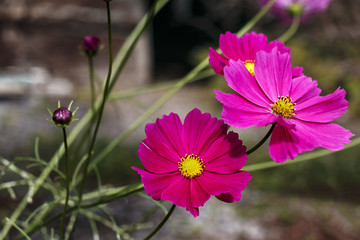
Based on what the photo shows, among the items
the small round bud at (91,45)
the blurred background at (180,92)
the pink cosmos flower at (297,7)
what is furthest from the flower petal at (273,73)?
the blurred background at (180,92)

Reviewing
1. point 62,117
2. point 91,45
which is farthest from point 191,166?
point 91,45

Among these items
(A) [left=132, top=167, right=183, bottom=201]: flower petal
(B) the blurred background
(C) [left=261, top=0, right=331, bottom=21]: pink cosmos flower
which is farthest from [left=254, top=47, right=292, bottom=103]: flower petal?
(B) the blurred background

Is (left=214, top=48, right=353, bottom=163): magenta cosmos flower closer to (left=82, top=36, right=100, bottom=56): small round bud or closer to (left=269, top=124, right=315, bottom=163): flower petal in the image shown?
(left=269, top=124, right=315, bottom=163): flower petal

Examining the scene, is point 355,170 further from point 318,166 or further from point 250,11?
point 250,11

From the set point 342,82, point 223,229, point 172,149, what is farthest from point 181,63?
point 172,149

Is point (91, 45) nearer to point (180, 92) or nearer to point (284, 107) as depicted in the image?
point (284, 107)

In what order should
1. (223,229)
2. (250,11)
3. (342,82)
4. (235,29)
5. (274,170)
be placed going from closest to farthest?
(223,229), (274,170), (342,82), (250,11), (235,29)

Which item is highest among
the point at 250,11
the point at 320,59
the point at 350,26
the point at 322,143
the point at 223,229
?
the point at 250,11
